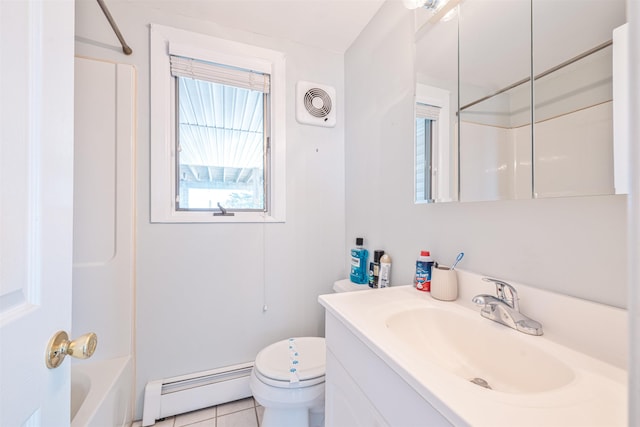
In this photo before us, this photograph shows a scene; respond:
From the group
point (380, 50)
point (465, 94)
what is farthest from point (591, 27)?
point (380, 50)

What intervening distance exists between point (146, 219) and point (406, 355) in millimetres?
1413

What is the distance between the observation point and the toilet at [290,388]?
1088 mm

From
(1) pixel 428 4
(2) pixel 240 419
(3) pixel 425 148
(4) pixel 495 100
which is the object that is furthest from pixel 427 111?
(2) pixel 240 419

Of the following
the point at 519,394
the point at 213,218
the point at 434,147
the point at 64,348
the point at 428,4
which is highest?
the point at 428,4

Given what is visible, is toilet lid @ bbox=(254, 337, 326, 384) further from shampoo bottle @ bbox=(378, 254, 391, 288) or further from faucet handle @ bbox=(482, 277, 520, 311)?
faucet handle @ bbox=(482, 277, 520, 311)

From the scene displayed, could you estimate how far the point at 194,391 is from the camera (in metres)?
1.42

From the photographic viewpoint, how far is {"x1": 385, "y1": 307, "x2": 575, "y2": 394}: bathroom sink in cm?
60

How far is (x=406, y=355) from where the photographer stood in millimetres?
572

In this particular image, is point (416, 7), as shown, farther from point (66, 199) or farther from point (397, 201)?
point (66, 199)

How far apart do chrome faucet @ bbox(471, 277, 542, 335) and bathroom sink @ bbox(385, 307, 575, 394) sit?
0.07 feet

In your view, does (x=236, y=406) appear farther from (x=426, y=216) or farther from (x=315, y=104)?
(x=315, y=104)

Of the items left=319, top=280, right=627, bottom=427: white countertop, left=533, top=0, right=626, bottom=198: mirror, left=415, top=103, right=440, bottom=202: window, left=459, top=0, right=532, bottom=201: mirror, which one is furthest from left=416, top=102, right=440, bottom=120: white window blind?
left=319, top=280, right=627, bottom=427: white countertop

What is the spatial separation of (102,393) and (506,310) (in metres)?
1.55

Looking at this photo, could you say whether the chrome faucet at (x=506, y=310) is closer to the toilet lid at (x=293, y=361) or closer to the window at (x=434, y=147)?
the window at (x=434, y=147)
